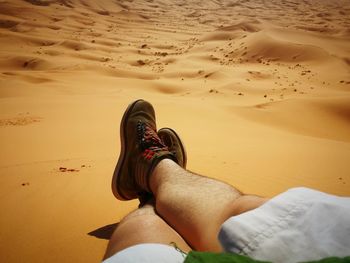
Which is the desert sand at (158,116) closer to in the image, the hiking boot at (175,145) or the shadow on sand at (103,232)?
the shadow on sand at (103,232)

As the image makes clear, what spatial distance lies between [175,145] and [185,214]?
46.3 inches

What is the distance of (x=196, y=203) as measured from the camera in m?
1.42

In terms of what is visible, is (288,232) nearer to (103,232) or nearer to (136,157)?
(103,232)

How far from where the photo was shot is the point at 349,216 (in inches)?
31.2

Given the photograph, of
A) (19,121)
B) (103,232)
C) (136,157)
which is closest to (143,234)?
(103,232)

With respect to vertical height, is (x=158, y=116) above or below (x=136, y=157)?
below

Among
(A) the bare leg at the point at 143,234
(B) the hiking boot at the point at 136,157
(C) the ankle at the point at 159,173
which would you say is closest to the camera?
(A) the bare leg at the point at 143,234

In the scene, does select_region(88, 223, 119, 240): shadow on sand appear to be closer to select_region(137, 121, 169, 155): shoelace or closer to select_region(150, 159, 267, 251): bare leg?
select_region(150, 159, 267, 251): bare leg

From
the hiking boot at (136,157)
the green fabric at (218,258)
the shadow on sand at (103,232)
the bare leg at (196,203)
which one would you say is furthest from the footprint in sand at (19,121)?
the green fabric at (218,258)

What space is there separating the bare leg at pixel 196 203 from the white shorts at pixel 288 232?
232 millimetres

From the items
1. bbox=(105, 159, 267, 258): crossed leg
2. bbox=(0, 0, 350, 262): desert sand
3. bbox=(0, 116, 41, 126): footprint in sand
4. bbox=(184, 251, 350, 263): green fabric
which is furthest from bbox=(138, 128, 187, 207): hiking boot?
bbox=(0, 116, 41, 126): footprint in sand

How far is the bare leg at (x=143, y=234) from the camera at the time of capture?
114cm

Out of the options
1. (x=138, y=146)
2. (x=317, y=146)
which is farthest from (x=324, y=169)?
(x=138, y=146)

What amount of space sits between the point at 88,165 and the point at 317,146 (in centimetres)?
276
